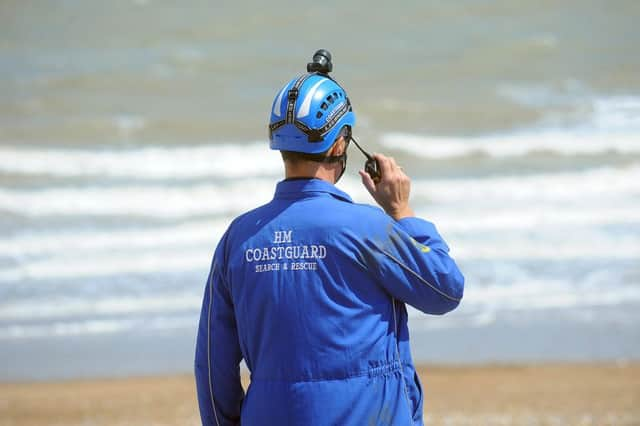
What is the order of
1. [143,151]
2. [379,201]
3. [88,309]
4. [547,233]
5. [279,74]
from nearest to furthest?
[379,201] → [88,309] → [547,233] → [143,151] → [279,74]

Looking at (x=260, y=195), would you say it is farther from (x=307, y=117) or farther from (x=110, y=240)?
(x=307, y=117)

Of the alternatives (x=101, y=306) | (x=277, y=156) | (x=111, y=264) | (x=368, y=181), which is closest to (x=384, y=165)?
(x=368, y=181)

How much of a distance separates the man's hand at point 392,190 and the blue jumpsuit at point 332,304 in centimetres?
9

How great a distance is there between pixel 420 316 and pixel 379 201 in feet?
25.3

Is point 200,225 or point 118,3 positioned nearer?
point 200,225

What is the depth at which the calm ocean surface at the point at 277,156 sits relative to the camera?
33.9 ft

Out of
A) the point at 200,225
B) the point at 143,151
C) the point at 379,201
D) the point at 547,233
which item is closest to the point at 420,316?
the point at 547,233

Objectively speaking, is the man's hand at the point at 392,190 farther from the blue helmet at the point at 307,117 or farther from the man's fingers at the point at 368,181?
the blue helmet at the point at 307,117

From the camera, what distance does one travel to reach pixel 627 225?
13305 mm

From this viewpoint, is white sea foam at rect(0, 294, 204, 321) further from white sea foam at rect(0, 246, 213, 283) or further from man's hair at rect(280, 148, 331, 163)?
man's hair at rect(280, 148, 331, 163)

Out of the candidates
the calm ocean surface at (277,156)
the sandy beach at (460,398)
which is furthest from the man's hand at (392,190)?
the calm ocean surface at (277,156)

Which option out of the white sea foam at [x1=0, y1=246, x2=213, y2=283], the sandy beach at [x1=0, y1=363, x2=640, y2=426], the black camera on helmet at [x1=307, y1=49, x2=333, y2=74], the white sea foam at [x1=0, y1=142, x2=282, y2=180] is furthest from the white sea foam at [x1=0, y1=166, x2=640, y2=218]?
the black camera on helmet at [x1=307, y1=49, x2=333, y2=74]

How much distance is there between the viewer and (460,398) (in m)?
7.75

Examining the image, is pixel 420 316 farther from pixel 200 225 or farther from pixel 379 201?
pixel 379 201
